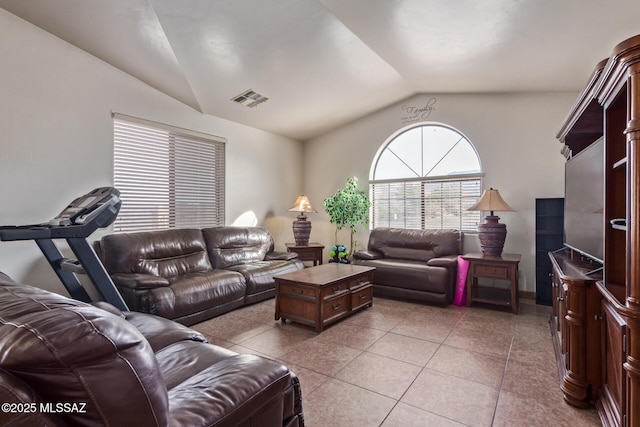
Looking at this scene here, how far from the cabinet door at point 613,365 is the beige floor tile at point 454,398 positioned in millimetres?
561

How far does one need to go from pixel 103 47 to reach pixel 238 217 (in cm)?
275

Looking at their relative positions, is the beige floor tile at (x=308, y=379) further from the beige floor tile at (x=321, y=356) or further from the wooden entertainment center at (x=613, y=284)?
the wooden entertainment center at (x=613, y=284)

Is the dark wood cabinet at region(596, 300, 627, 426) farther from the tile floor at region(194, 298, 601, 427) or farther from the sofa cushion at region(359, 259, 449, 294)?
the sofa cushion at region(359, 259, 449, 294)

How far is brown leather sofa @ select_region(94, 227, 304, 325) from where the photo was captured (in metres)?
3.10

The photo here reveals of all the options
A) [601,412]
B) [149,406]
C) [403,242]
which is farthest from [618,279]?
[403,242]

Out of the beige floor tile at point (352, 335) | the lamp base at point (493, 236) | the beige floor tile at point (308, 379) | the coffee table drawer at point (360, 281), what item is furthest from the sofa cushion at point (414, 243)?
the beige floor tile at point (308, 379)

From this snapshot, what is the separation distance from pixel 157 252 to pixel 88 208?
4.42 ft

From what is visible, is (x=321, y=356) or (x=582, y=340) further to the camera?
(x=321, y=356)

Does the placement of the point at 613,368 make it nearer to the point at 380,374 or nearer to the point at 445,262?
the point at 380,374

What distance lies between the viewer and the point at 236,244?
4.64m

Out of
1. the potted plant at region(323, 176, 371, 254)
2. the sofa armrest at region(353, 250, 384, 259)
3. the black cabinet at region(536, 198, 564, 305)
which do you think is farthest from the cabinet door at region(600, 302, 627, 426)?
the potted plant at region(323, 176, 371, 254)

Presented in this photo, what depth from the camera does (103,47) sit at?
10.8ft

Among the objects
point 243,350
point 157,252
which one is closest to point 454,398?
point 243,350

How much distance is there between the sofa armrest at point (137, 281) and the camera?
3039mm
